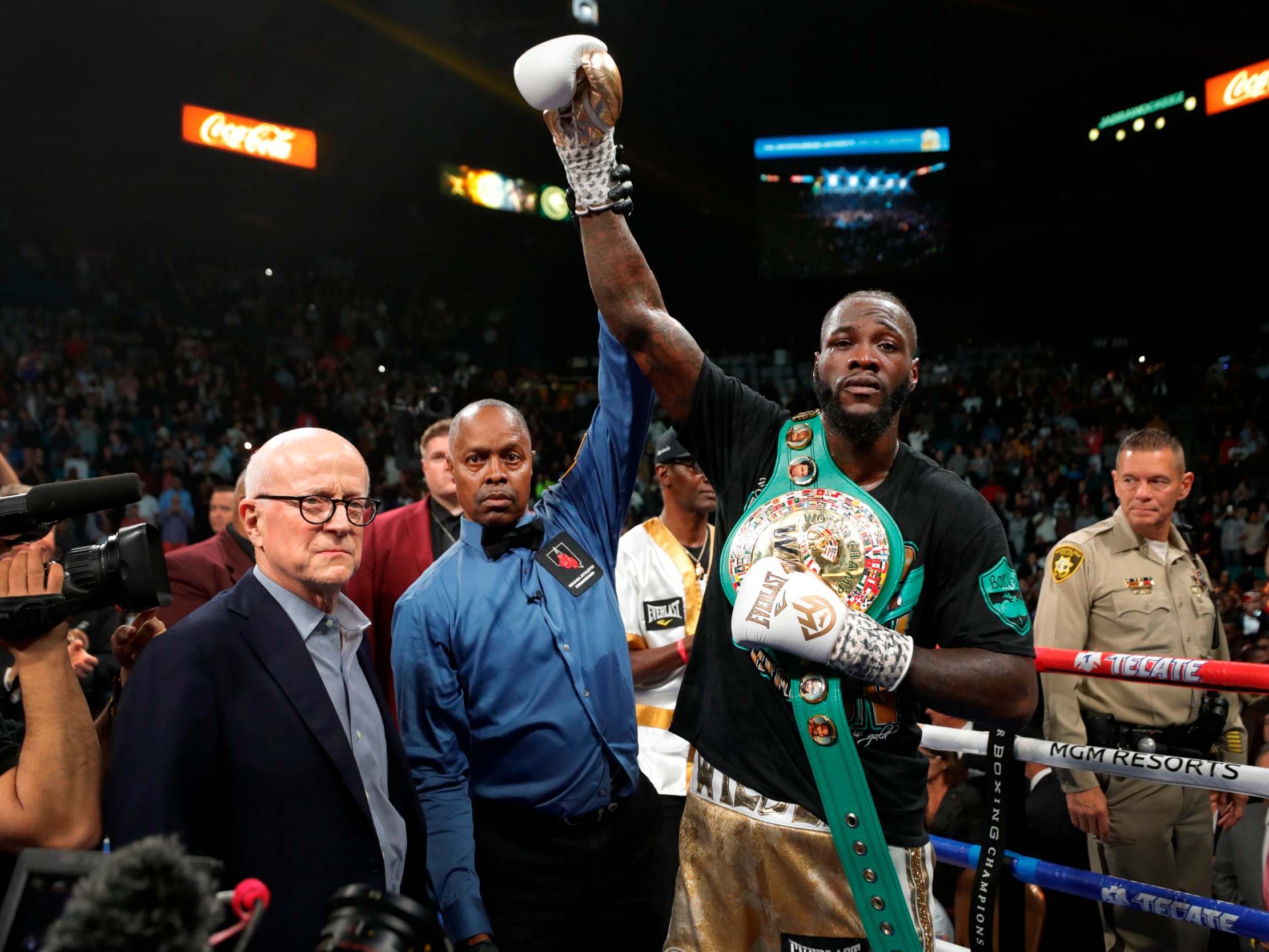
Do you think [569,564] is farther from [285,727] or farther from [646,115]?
[646,115]

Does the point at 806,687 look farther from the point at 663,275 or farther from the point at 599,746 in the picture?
the point at 663,275

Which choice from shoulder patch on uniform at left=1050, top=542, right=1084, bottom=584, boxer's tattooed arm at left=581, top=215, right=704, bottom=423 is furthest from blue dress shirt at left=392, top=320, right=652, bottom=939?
shoulder patch on uniform at left=1050, top=542, right=1084, bottom=584

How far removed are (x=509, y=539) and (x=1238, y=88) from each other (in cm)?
1635

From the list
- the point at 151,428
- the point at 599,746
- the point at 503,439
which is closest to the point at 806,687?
the point at 599,746

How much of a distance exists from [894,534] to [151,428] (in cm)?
1160

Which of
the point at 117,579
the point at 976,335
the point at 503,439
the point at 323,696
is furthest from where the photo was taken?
the point at 976,335

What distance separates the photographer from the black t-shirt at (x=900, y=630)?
1.65 m

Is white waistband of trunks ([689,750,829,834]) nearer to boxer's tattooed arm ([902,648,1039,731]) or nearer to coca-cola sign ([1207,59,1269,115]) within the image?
boxer's tattooed arm ([902,648,1039,731])

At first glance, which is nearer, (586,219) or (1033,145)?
(586,219)

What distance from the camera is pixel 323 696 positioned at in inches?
61.7

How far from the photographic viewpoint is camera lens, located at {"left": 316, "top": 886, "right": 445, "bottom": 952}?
88cm

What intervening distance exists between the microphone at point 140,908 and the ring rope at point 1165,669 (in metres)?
1.68

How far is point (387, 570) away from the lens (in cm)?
328

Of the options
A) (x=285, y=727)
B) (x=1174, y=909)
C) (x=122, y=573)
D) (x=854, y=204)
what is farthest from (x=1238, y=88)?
(x=122, y=573)
